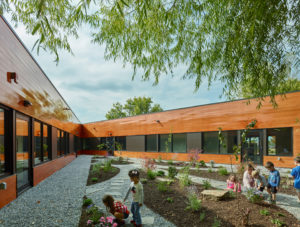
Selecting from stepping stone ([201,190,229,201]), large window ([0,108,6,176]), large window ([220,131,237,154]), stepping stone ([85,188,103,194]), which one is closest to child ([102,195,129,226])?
stepping stone ([201,190,229,201])

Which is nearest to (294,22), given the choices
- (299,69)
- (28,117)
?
(299,69)

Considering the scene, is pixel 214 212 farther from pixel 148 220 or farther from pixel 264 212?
pixel 148 220

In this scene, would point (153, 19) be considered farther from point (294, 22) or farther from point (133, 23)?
point (294, 22)

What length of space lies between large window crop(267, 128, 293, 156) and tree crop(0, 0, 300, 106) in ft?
26.3

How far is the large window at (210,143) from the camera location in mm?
14400

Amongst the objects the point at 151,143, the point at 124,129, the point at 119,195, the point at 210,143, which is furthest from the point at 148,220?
the point at 124,129

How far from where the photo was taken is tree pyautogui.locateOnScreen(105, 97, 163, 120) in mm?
45169

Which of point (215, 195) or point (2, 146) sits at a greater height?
point (2, 146)

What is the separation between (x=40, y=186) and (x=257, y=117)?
11.8 metres

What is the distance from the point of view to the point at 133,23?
165 inches

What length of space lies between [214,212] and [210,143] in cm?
1111

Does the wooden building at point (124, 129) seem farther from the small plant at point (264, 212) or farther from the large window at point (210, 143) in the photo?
the small plant at point (264, 212)

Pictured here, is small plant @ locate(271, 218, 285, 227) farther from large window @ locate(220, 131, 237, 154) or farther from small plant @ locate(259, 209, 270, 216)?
large window @ locate(220, 131, 237, 154)

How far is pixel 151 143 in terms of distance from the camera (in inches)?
760
